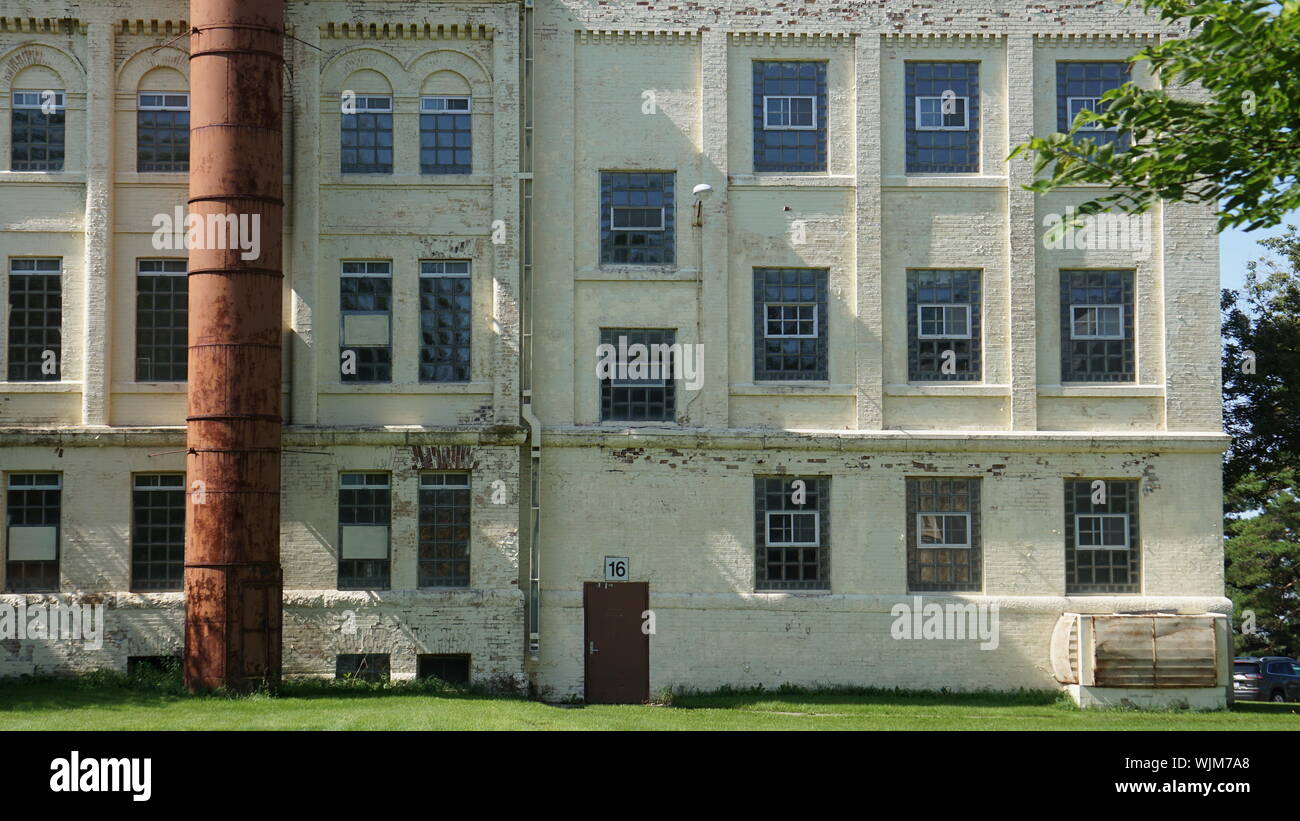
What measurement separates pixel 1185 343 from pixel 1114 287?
5.52 ft

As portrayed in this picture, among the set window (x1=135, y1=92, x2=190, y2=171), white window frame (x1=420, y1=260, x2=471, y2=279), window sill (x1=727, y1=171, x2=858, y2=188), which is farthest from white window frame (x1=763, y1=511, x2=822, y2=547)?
window (x1=135, y1=92, x2=190, y2=171)

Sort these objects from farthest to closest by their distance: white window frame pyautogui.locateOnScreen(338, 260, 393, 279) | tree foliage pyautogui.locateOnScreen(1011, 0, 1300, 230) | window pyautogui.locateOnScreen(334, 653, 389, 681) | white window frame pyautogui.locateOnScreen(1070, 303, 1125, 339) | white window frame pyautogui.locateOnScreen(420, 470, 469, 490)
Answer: white window frame pyautogui.locateOnScreen(1070, 303, 1125, 339), white window frame pyautogui.locateOnScreen(338, 260, 393, 279), white window frame pyautogui.locateOnScreen(420, 470, 469, 490), window pyautogui.locateOnScreen(334, 653, 389, 681), tree foliage pyautogui.locateOnScreen(1011, 0, 1300, 230)

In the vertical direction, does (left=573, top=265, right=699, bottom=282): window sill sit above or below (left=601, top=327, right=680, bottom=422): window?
above

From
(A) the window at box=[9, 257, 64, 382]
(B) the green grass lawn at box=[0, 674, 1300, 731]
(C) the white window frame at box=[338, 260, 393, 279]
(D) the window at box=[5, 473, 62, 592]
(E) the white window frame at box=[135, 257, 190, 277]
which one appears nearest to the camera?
(B) the green grass lawn at box=[0, 674, 1300, 731]

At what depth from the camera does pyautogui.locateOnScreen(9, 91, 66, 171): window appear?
25844mm

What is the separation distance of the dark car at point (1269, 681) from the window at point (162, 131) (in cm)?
2996

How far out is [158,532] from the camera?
83.4ft

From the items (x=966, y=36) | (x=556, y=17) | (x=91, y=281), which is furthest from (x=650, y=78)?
(x=91, y=281)

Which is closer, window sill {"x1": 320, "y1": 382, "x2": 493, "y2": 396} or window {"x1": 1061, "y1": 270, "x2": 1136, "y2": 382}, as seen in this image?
window sill {"x1": 320, "y1": 382, "x2": 493, "y2": 396}

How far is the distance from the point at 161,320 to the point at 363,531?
540 cm

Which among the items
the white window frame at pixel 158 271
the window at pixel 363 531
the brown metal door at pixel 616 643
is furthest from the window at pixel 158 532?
the brown metal door at pixel 616 643

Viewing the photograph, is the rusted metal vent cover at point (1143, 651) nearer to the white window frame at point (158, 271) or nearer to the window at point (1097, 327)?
the window at point (1097, 327)

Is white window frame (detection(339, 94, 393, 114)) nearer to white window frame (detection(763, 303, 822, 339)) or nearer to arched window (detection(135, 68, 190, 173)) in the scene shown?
arched window (detection(135, 68, 190, 173))

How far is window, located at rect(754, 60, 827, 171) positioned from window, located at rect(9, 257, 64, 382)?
13.3 m
